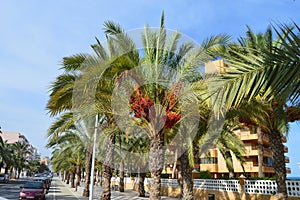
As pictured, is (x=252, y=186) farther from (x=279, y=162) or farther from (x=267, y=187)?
(x=279, y=162)

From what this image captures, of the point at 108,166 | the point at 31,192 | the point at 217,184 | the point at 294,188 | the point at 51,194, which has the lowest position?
the point at 51,194

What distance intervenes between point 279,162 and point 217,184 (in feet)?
Answer: 28.2

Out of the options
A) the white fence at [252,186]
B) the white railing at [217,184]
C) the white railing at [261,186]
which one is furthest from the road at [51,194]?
the white railing at [261,186]

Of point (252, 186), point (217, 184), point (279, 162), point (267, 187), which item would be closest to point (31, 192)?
point (217, 184)

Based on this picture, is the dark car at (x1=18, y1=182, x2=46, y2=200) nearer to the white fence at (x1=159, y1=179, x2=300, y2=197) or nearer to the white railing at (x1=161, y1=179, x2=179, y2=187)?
the white railing at (x1=161, y1=179, x2=179, y2=187)

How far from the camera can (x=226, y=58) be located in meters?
4.00

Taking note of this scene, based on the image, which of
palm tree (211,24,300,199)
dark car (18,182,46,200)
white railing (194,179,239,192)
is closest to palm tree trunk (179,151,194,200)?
white railing (194,179,239,192)

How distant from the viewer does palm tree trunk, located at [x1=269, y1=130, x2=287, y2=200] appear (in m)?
10.6

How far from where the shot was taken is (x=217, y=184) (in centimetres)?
1880

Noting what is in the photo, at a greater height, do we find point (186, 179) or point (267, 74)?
point (267, 74)

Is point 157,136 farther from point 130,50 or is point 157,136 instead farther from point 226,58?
point 226,58

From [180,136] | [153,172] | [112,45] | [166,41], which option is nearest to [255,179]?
[180,136]

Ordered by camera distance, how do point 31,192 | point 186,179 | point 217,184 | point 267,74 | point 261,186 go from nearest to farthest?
point 267,74, point 186,179, point 261,186, point 31,192, point 217,184

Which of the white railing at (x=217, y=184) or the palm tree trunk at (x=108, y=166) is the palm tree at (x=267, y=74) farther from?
the white railing at (x=217, y=184)
